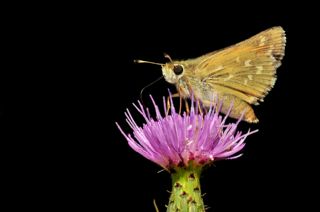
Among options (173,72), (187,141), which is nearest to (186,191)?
(187,141)

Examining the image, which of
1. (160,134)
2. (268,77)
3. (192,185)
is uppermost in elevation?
(268,77)

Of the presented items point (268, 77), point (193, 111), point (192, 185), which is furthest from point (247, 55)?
point (192, 185)

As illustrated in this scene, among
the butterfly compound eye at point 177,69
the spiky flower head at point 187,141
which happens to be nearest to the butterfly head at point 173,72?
the butterfly compound eye at point 177,69

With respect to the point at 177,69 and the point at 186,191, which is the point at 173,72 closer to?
the point at 177,69

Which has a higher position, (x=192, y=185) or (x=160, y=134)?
(x=160, y=134)

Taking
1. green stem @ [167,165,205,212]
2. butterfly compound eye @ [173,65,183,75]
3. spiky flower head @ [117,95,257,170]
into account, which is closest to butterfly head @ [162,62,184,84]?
butterfly compound eye @ [173,65,183,75]

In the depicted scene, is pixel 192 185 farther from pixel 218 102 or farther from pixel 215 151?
pixel 218 102

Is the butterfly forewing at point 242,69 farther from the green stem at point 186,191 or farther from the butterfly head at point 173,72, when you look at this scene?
the green stem at point 186,191
